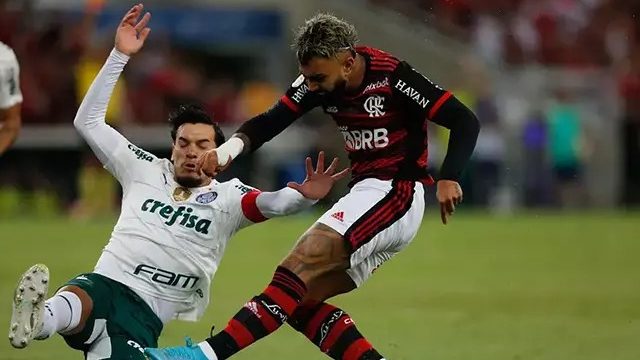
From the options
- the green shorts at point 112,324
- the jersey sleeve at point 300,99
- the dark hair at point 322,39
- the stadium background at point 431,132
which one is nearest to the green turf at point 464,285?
the stadium background at point 431,132

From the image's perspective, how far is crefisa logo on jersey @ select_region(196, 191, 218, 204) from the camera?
8.74 m

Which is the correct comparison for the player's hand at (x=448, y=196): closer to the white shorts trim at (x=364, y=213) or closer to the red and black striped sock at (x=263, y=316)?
the white shorts trim at (x=364, y=213)

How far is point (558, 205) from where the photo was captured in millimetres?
27922

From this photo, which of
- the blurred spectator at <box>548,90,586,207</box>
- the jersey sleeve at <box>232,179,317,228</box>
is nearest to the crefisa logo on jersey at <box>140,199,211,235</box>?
the jersey sleeve at <box>232,179,317,228</box>

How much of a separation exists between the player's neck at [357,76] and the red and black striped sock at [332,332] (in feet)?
4.23

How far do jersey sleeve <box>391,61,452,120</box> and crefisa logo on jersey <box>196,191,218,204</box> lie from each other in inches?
48.1

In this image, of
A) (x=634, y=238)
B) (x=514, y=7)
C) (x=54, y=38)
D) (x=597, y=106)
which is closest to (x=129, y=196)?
(x=634, y=238)

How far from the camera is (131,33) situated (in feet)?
29.3

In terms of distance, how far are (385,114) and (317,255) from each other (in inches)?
37.4

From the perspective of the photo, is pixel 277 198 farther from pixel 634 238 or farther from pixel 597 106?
pixel 597 106

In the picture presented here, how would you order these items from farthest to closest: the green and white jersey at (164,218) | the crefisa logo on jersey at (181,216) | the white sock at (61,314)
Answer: the crefisa logo on jersey at (181,216), the green and white jersey at (164,218), the white sock at (61,314)

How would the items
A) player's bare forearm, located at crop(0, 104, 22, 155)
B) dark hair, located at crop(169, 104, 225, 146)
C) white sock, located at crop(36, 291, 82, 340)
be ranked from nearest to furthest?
white sock, located at crop(36, 291, 82, 340) → dark hair, located at crop(169, 104, 225, 146) → player's bare forearm, located at crop(0, 104, 22, 155)

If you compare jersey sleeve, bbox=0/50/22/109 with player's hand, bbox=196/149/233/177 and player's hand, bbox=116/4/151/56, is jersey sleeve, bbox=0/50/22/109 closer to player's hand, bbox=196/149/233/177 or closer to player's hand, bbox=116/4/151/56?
player's hand, bbox=116/4/151/56

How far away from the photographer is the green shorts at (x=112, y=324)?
8.31 metres
